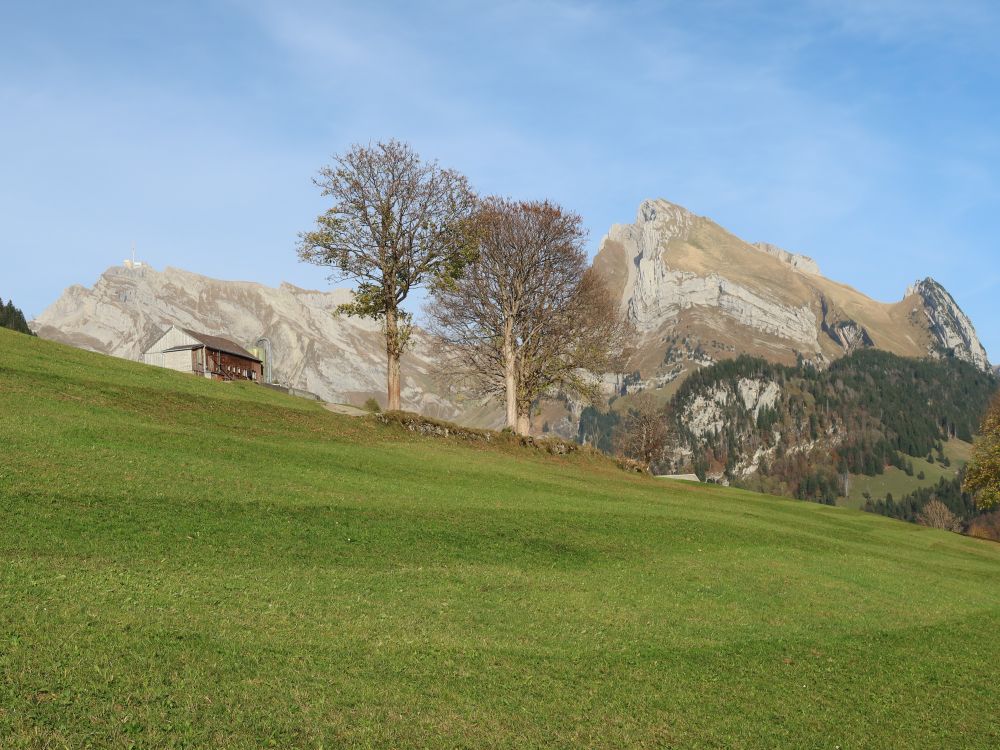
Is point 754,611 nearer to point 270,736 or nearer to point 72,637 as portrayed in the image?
point 270,736

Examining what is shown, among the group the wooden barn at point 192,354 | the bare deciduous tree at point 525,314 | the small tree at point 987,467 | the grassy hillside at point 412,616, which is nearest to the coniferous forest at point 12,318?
the wooden barn at point 192,354

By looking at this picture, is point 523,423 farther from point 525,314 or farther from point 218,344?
point 218,344

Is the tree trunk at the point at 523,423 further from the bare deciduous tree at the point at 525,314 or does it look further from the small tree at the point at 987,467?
the small tree at the point at 987,467

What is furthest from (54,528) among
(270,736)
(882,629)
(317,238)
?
(317,238)

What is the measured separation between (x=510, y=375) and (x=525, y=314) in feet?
21.0

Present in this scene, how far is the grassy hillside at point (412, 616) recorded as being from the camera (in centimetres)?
1009

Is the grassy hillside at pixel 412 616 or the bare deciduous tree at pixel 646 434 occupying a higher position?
the bare deciduous tree at pixel 646 434

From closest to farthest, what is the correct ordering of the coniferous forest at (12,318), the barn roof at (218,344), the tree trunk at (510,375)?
1. the tree trunk at (510,375)
2. the barn roof at (218,344)
3. the coniferous forest at (12,318)

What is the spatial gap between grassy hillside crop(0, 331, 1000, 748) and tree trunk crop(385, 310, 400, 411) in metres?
22.5

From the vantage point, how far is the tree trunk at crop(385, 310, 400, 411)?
53.0m

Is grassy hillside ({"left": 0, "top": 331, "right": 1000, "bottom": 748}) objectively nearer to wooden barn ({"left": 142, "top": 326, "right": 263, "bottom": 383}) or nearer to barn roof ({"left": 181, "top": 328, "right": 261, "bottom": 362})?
wooden barn ({"left": 142, "top": 326, "right": 263, "bottom": 383})

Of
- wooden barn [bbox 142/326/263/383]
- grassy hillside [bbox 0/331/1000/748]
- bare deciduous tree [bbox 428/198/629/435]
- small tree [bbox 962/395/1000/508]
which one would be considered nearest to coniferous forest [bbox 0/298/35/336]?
wooden barn [bbox 142/326/263/383]

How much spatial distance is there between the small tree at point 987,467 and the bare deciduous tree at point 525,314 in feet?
124

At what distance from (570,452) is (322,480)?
99.3 feet
